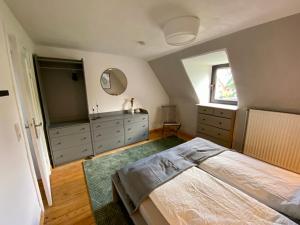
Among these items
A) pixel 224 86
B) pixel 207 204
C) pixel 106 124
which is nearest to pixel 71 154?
pixel 106 124

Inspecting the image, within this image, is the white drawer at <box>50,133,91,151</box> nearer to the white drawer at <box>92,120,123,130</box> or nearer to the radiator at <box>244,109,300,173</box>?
the white drawer at <box>92,120,123,130</box>

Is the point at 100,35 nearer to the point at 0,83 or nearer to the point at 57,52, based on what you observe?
the point at 57,52

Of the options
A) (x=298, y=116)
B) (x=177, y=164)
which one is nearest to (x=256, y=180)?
(x=177, y=164)

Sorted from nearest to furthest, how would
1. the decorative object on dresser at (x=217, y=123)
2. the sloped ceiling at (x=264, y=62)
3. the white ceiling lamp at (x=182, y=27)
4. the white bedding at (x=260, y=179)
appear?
the white bedding at (x=260, y=179), the white ceiling lamp at (x=182, y=27), the sloped ceiling at (x=264, y=62), the decorative object on dresser at (x=217, y=123)

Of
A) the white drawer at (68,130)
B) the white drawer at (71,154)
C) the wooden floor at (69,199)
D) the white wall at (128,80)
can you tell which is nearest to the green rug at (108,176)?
the wooden floor at (69,199)

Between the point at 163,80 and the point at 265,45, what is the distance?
8.05ft

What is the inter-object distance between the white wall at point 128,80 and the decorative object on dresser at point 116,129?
1.07ft

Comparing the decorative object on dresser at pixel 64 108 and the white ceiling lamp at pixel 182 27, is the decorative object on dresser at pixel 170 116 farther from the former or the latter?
the white ceiling lamp at pixel 182 27

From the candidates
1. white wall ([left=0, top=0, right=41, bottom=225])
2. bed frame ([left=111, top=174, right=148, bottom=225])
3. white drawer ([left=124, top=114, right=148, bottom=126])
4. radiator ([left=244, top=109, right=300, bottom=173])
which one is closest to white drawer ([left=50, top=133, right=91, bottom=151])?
white drawer ([left=124, top=114, right=148, bottom=126])

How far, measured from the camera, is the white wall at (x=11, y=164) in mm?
848

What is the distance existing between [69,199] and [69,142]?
104 centimetres

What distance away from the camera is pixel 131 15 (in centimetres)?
146

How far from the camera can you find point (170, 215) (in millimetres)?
961

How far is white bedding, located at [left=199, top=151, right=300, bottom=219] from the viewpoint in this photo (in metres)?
1.02
